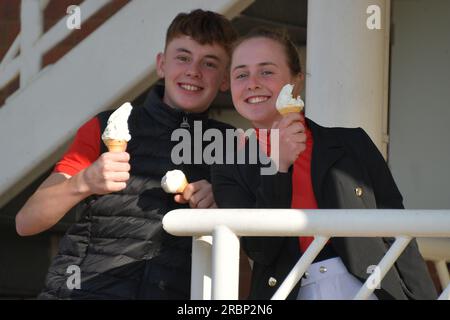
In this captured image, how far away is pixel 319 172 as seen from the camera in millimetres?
3617

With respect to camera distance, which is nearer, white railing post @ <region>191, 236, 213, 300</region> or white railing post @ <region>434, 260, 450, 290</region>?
white railing post @ <region>191, 236, 213, 300</region>

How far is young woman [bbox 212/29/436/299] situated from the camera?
11.5 ft

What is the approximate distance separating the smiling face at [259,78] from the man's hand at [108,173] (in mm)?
401

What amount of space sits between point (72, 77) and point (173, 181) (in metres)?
1.71

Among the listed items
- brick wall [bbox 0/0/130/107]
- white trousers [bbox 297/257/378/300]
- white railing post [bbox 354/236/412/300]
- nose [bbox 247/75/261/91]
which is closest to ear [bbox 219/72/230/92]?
nose [bbox 247/75/261/91]

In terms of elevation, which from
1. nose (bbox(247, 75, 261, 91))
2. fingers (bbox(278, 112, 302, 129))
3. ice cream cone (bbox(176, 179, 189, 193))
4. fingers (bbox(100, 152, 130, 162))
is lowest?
ice cream cone (bbox(176, 179, 189, 193))

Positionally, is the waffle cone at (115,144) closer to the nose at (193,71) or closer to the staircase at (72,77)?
the nose at (193,71)

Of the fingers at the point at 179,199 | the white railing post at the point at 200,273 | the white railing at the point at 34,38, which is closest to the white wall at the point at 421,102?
the white railing at the point at 34,38

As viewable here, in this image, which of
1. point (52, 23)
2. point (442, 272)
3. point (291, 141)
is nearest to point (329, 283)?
point (291, 141)

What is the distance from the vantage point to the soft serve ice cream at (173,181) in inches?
148

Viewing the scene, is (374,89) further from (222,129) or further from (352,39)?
(222,129)

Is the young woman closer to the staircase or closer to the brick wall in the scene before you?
the staircase
